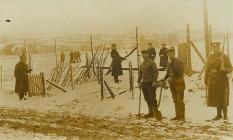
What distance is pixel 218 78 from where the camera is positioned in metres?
10.2

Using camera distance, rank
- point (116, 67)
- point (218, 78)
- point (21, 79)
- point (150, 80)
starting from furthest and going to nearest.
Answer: point (116, 67)
point (21, 79)
point (150, 80)
point (218, 78)

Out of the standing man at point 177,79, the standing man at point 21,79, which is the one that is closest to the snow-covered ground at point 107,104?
the standing man at point 177,79

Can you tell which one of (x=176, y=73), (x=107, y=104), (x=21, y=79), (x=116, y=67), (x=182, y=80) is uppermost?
(x=116, y=67)

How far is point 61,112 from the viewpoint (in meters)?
13.2

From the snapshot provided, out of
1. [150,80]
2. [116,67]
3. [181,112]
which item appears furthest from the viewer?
[116,67]

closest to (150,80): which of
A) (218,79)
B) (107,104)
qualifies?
(218,79)

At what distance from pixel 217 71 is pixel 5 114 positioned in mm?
6467

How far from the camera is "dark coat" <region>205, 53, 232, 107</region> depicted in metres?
10.1

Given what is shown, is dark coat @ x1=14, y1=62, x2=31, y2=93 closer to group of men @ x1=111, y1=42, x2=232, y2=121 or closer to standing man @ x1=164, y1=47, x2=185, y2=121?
group of men @ x1=111, y1=42, x2=232, y2=121

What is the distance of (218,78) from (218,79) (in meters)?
0.02

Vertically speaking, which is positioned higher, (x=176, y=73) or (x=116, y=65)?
(x=116, y=65)

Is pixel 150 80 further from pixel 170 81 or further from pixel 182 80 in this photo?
pixel 182 80

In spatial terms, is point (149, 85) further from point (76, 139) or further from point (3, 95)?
point (3, 95)

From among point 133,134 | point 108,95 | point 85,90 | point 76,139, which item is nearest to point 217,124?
point 133,134
